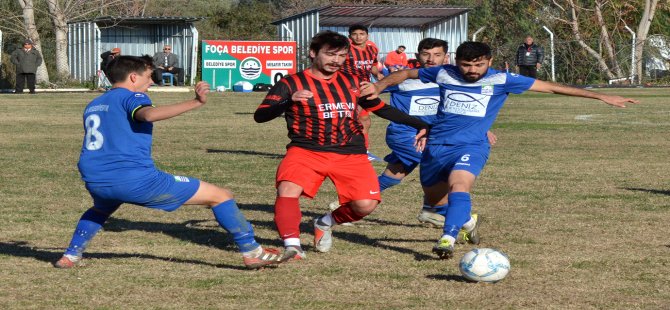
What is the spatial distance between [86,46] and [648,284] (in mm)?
38935

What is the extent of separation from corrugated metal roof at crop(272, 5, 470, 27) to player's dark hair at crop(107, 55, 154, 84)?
133ft

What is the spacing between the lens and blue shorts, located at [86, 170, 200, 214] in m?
6.95

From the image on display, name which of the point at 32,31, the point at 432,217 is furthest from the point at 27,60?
the point at 432,217

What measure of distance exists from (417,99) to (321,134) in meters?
2.57

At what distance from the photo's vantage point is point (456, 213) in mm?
7812

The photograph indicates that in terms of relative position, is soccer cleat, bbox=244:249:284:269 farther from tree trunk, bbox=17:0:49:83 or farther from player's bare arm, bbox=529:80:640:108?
tree trunk, bbox=17:0:49:83

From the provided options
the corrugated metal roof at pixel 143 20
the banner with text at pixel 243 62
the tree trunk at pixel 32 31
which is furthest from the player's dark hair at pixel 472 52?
the tree trunk at pixel 32 31

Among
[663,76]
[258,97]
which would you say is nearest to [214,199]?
[258,97]

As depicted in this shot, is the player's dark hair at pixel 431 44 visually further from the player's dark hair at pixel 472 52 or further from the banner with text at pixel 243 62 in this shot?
the banner with text at pixel 243 62

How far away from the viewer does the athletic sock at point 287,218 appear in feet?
25.3

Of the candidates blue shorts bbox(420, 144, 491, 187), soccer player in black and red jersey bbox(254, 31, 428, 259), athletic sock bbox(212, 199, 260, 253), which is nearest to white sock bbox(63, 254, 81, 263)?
athletic sock bbox(212, 199, 260, 253)

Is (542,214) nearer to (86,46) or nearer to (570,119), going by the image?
(570,119)

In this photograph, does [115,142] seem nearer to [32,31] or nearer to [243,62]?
[243,62]

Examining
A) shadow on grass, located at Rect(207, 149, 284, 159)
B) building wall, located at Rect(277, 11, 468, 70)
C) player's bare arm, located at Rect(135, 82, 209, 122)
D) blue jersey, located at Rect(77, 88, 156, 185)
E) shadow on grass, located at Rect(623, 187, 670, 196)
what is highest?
building wall, located at Rect(277, 11, 468, 70)
